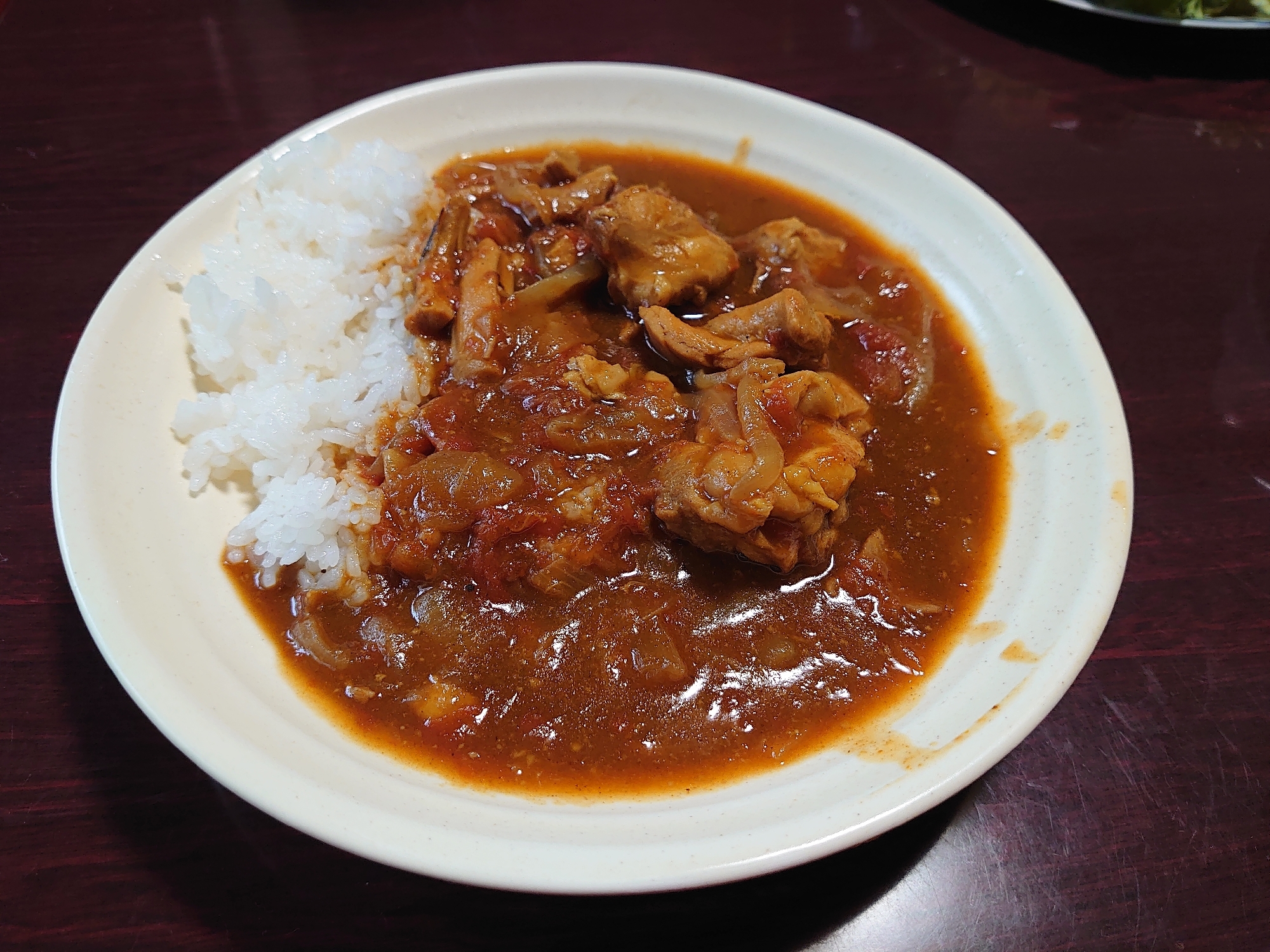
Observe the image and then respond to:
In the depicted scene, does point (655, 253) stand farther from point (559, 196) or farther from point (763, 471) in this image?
point (763, 471)

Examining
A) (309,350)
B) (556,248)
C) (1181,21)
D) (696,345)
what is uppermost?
(1181,21)

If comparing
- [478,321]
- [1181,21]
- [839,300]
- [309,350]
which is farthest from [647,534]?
[1181,21]

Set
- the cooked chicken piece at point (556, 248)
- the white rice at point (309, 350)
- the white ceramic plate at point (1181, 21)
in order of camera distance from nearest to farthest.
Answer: the white rice at point (309, 350)
the cooked chicken piece at point (556, 248)
the white ceramic plate at point (1181, 21)

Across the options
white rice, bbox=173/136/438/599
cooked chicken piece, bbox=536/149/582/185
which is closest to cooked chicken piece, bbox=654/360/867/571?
white rice, bbox=173/136/438/599

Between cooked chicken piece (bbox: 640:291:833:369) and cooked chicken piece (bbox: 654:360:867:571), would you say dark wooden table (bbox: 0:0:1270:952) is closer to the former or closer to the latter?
cooked chicken piece (bbox: 654:360:867:571)

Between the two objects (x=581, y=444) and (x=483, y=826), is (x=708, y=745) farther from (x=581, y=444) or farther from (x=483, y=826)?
(x=581, y=444)

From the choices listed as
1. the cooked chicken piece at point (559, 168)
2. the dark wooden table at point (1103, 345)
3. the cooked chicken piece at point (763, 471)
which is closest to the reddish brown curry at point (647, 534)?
the cooked chicken piece at point (763, 471)

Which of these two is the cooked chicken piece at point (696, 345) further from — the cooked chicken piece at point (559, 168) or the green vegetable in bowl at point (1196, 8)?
the green vegetable in bowl at point (1196, 8)
